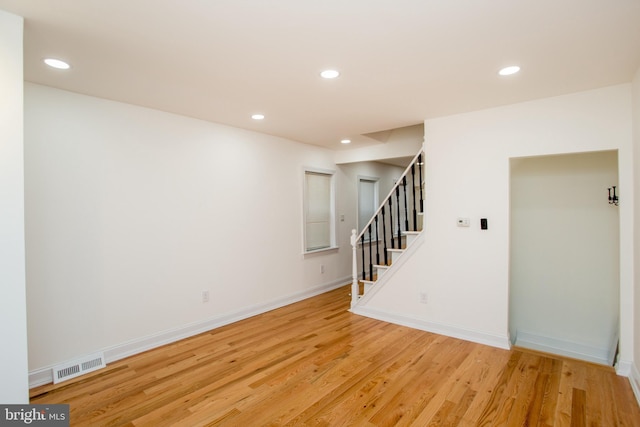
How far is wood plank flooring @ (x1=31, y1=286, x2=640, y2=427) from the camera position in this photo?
2.22 m

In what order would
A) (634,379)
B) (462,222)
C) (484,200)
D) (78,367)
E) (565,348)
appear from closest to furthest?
(634,379)
(78,367)
(484,200)
(462,222)
(565,348)

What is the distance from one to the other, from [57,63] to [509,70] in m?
3.30

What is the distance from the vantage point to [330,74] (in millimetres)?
2465

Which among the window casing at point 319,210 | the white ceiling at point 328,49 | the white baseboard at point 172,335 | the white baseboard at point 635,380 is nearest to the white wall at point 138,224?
the white baseboard at point 172,335

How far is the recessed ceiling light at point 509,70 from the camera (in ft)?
7.76

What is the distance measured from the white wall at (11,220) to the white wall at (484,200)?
349 cm

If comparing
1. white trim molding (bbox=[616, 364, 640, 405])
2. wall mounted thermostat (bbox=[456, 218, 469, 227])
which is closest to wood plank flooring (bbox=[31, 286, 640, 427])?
white trim molding (bbox=[616, 364, 640, 405])

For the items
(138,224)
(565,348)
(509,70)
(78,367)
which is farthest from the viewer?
(565,348)

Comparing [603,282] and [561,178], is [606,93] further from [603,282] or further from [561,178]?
[603,282]

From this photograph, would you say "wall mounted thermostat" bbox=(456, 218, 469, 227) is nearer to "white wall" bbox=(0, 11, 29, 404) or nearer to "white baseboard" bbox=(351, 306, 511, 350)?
"white baseboard" bbox=(351, 306, 511, 350)

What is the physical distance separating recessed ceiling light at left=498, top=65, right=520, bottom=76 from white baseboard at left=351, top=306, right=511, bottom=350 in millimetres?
2531

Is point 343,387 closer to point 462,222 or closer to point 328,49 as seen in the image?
point 462,222

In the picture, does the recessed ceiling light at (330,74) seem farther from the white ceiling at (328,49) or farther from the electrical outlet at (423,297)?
the electrical outlet at (423,297)

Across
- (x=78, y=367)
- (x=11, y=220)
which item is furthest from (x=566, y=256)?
(x=78, y=367)
